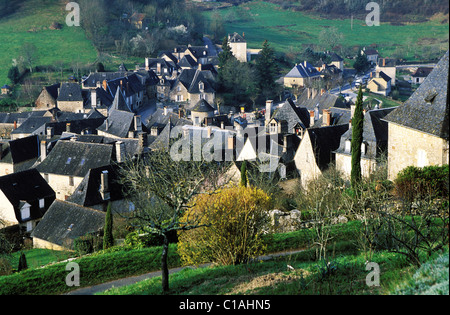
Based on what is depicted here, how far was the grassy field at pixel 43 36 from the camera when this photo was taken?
92188 mm

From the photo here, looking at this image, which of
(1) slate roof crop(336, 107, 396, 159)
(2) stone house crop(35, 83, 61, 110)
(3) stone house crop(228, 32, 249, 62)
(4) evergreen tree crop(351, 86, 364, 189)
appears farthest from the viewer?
(3) stone house crop(228, 32, 249, 62)

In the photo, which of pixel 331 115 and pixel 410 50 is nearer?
pixel 331 115

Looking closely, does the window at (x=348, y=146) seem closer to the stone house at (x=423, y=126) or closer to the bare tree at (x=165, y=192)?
the stone house at (x=423, y=126)

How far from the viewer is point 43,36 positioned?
10025 cm

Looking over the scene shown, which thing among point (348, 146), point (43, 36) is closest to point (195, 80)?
point (43, 36)

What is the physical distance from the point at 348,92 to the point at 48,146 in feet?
178

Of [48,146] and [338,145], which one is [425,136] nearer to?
[338,145]

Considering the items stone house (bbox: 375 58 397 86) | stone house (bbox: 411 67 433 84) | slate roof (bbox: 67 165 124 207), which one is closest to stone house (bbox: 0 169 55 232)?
slate roof (bbox: 67 165 124 207)

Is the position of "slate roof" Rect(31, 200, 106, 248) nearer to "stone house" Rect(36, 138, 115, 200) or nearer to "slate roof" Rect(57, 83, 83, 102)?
"stone house" Rect(36, 138, 115, 200)

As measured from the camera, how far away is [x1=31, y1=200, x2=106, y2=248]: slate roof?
2689 centimetres

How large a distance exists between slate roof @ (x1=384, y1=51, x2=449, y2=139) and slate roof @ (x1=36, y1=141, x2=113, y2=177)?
65.8 feet

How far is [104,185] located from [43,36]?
78.3 metres
